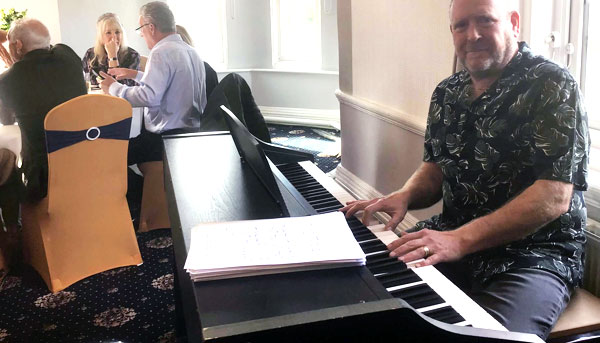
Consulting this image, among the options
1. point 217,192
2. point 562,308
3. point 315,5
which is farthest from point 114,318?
point 315,5

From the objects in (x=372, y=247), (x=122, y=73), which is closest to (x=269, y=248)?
(x=372, y=247)

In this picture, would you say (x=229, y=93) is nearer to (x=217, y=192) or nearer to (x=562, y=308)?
(x=217, y=192)

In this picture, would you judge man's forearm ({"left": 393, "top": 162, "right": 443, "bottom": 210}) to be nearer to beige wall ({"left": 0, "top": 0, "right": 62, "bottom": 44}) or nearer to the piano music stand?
the piano music stand

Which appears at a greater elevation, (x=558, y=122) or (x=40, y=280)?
(x=558, y=122)

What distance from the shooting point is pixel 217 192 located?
1723 millimetres

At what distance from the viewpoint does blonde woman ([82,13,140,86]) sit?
4.18 metres

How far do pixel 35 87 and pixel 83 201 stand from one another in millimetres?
611

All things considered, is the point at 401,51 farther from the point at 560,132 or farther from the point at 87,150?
the point at 87,150

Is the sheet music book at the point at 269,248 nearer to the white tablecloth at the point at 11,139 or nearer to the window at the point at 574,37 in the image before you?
the window at the point at 574,37

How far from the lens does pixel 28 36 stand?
9.85 feet

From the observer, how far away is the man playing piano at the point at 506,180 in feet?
4.72

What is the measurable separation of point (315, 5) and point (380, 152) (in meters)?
3.68

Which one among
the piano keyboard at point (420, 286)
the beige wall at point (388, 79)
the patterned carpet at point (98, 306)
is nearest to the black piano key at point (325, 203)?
the piano keyboard at point (420, 286)

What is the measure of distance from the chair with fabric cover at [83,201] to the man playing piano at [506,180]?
145 centimetres
